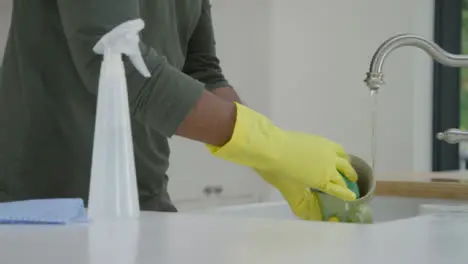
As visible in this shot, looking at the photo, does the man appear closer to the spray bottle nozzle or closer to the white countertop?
the spray bottle nozzle

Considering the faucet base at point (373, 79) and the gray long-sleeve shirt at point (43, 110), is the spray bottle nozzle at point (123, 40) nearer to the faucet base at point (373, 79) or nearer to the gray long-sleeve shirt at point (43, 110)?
the gray long-sleeve shirt at point (43, 110)

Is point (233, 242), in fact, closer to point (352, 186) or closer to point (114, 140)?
point (114, 140)

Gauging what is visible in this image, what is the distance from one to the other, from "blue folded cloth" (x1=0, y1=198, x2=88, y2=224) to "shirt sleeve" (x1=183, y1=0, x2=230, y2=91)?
2.25ft

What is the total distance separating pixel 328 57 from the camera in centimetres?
270

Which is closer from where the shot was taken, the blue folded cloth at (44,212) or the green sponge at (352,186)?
the blue folded cloth at (44,212)

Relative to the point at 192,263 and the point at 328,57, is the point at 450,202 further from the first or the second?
the point at 328,57

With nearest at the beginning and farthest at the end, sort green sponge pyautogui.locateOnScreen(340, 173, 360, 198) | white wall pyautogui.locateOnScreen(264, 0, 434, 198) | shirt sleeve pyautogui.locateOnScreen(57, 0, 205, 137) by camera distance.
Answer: shirt sleeve pyautogui.locateOnScreen(57, 0, 205, 137)
green sponge pyautogui.locateOnScreen(340, 173, 360, 198)
white wall pyautogui.locateOnScreen(264, 0, 434, 198)

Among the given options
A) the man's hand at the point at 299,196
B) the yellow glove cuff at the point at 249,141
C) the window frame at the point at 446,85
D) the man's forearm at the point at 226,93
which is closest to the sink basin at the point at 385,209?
the man's forearm at the point at 226,93

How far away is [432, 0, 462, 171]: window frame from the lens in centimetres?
293

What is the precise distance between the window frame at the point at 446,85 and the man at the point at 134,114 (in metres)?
1.76

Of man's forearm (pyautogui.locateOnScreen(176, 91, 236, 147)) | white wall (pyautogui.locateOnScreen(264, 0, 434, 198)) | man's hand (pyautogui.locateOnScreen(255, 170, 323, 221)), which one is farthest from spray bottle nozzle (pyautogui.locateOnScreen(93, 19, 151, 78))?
white wall (pyautogui.locateOnScreen(264, 0, 434, 198))

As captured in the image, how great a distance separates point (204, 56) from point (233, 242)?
34.2 inches

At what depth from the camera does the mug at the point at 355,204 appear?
92 cm

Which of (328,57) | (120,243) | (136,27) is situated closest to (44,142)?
(136,27)
